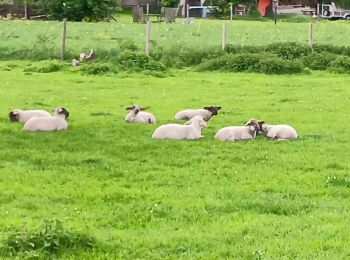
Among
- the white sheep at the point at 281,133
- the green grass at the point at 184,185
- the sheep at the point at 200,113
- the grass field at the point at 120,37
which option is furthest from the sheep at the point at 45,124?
the grass field at the point at 120,37

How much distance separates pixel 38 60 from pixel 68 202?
25.7 meters

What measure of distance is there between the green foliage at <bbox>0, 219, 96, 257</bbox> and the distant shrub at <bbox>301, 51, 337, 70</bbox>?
25.1 m

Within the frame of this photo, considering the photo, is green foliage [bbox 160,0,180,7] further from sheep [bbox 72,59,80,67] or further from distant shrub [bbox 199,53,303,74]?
distant shrub [bbox 199,53,303,74]

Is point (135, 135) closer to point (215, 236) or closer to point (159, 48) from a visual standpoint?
point (215, 236)

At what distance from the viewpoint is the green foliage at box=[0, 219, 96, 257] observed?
27.1 ft

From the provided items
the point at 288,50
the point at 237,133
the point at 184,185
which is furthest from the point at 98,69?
the point at 184,185

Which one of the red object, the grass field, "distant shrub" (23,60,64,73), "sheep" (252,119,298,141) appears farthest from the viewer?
the grass field

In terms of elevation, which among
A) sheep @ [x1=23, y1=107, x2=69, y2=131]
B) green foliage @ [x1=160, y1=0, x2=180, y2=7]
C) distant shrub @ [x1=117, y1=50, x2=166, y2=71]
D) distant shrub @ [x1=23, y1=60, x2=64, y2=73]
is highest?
green foliage @ [x1=160, y1=0, x2=180, y2=7]

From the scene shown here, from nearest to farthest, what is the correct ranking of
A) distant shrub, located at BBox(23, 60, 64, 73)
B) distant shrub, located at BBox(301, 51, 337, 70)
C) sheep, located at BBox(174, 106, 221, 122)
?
sheep, located at BBox(174, 106, 221, 122) → distant shrub, located at BBox(23, 60, 64, 73) → distant shrub, located at BBox(301, 51, 337, 70)

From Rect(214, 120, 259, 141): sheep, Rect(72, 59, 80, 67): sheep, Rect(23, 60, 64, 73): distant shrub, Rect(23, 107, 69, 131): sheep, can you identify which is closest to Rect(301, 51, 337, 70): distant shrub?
Rect(72, 59, 80, 67): sheep

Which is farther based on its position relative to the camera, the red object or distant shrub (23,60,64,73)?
distant shrub (23,60,64,73)

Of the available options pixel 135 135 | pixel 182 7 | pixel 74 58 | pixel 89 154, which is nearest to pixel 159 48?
pixel 74 58

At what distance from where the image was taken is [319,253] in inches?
333

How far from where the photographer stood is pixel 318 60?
32781 mm
